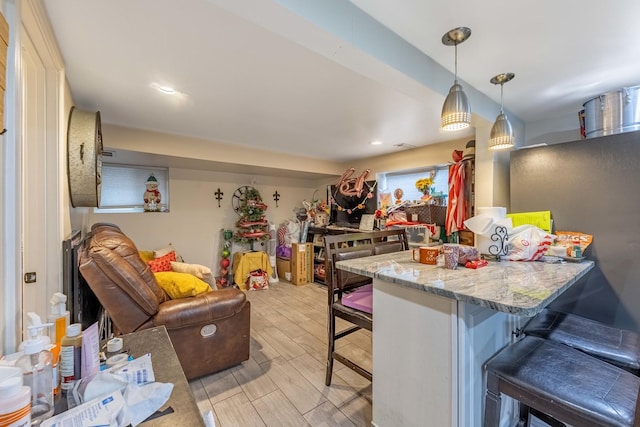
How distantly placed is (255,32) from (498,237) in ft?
6.00

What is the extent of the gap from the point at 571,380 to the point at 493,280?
15.6 inches

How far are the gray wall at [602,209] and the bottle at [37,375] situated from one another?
291cm

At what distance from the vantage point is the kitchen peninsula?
1041 mm

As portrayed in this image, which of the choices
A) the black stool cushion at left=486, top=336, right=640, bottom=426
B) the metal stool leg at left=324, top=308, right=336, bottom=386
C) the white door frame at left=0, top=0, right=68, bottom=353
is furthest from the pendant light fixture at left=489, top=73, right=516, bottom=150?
the white door frame at left=0, top=0, right=68, bottom=353

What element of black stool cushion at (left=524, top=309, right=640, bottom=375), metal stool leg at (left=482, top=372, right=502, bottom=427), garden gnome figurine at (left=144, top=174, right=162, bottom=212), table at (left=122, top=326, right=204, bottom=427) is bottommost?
metal stool leg at (left=482, top=372, right=502, bottom=427)

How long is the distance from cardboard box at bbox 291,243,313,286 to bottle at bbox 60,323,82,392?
12.3ft

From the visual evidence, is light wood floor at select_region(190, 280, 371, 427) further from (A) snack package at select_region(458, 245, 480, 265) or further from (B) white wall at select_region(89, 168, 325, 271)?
(B) white wall at select_region(89, 168, 325, 271)

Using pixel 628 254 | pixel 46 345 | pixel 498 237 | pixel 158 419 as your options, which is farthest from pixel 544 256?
pixel 46 345

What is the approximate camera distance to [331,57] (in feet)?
4.38

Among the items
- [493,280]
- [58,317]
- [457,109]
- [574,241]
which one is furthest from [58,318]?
[574,241]

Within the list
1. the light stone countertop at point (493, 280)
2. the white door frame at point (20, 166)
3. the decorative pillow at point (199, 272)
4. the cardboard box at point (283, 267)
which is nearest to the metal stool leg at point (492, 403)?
the light stone countertop at point (493, 280)

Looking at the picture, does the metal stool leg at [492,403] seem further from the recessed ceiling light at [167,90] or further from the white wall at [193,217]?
the white wall at [193,217]

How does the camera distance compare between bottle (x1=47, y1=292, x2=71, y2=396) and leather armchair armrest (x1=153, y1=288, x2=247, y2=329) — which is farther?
leather armchair armrest (x1=153, y1=288, x2=247, y2=329)

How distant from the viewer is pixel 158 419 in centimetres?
63
